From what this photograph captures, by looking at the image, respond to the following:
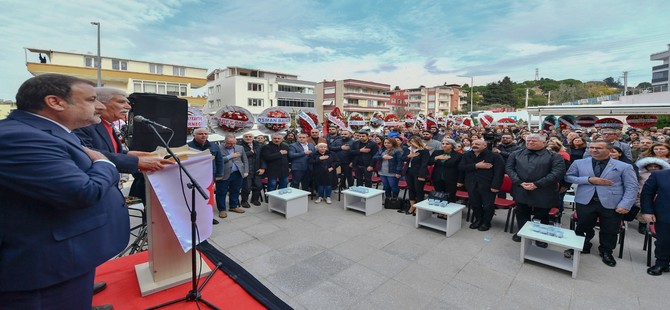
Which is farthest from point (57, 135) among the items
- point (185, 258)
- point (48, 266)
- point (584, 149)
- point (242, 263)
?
point (584, 149)

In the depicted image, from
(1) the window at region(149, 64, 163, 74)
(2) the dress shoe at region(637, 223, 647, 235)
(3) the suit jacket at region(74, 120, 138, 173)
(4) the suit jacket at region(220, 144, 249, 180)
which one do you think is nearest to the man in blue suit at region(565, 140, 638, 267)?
(2) the dress shoe at region(637, 223, 647, 235)

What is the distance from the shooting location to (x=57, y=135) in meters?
1.52

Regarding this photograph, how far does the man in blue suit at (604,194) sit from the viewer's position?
13.8 feet

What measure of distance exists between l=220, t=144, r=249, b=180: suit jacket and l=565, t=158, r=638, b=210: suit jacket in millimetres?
6231

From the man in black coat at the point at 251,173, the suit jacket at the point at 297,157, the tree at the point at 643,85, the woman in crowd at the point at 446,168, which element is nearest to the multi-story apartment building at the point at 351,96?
the suit jacket at the point at 297,157

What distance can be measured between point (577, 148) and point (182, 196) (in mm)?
8365

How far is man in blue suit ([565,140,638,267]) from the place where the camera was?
13.8 feet

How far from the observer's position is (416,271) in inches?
160

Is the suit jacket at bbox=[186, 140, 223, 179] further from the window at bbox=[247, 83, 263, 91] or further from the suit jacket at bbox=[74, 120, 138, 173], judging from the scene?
the window at bbox=[247, 83, 263, 91]

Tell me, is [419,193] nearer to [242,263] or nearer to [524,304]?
[524,304]

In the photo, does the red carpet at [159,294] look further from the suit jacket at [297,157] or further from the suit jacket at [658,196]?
the suit jacket at [658,196]

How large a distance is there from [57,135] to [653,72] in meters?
84.6

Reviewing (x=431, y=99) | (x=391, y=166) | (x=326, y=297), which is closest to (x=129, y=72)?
(x=391, y=166)

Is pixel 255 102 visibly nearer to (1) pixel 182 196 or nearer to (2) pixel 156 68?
(2) pixel 156 68
